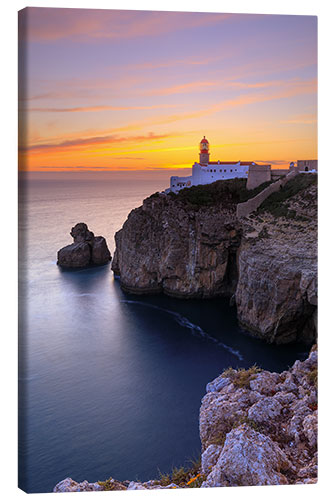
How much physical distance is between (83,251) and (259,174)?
13103 mm

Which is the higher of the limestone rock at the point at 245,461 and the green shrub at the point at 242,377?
the green shrub at the point at 242,377

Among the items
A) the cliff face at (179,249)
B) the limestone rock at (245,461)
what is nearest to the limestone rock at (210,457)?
the limestone rock at (245,461)

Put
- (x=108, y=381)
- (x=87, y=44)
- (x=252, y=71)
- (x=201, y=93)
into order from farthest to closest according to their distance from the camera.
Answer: (x=108, y=381) → (x=201, y=93) → (x=252, y=71) → (x=87, y=44)

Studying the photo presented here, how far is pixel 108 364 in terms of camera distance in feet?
44.9

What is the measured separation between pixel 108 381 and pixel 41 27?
31.7 feet

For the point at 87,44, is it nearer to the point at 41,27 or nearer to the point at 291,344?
the point at 41,27

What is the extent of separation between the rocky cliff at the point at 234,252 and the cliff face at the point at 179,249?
0.05 meters

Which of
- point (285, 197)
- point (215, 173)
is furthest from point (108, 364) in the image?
point (215, 173)

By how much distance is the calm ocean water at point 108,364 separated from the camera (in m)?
8.38

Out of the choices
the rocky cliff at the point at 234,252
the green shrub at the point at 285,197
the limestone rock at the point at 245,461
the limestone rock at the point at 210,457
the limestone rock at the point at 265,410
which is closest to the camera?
the limestone rock at the point at 245,461

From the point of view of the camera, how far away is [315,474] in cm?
474

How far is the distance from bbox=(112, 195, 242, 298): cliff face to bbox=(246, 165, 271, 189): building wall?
210 centimetres

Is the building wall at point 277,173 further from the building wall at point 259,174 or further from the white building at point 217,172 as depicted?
the white building at point 217,172

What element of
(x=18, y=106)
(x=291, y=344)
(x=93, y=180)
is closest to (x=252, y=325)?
(x=291, y=344)
